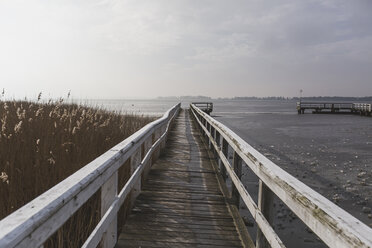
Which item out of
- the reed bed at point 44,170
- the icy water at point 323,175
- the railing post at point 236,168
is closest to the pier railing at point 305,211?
the railing post at point 236,168

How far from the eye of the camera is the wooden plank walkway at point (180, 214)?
3352 mm

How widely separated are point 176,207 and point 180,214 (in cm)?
27

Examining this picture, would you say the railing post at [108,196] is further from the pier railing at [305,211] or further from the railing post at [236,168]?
the railing post at [236,168]

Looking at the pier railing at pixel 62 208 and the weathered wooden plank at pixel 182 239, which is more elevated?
the pier railing at pixel 62 208

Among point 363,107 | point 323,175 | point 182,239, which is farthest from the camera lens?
point 363,107

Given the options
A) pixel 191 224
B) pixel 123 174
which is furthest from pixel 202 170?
pixel 191 224

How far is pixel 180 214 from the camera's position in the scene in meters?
4.13

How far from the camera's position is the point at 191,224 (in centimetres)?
382

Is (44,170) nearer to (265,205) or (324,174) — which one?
(265,205)

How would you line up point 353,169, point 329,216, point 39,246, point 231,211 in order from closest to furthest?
point 39,246 → point 329,216 → point 231,211 → point 353,169

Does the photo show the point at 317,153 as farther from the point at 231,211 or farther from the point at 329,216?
the point at 329,216

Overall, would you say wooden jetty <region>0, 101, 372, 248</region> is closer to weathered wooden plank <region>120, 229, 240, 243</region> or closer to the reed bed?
weathered wooden plank <region>120, 229, 240, 243</region>

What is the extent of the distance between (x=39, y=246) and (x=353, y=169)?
15409mm

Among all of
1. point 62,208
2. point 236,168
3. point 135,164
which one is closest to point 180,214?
point 135,164
